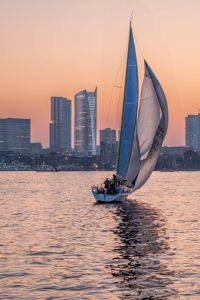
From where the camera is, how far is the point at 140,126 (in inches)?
2746

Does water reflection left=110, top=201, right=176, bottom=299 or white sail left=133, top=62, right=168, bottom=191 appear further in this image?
white sail left=133, top=62, right=168, bottom=191

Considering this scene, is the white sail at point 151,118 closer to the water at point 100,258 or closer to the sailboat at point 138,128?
the sailboat at point 138,128

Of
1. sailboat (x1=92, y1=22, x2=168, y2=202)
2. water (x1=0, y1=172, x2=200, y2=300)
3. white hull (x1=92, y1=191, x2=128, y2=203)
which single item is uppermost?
sailboat (x1=92, y1=22, x2=168, y2=202)

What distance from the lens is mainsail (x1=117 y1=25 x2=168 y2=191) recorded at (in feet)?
226

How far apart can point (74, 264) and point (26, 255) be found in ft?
13.2

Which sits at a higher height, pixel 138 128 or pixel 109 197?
pixel 138 128

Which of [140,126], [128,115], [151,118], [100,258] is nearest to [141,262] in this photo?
[100,258]

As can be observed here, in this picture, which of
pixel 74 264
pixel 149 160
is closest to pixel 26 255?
pixel 74 264

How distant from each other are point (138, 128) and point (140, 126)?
33 centimetres

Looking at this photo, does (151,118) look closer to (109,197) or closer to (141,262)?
(109,197)

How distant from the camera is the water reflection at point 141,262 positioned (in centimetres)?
2547

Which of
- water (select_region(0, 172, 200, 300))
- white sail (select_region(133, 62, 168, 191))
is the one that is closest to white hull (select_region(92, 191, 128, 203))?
white sail (select_region(133, 62, 168, 191))

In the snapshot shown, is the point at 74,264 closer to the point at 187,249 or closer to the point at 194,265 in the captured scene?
the point at 194,265

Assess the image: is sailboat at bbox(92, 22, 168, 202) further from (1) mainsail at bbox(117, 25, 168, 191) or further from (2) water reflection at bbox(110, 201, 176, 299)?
(2) water reflection at bbox(110, 201, 176, 299)
